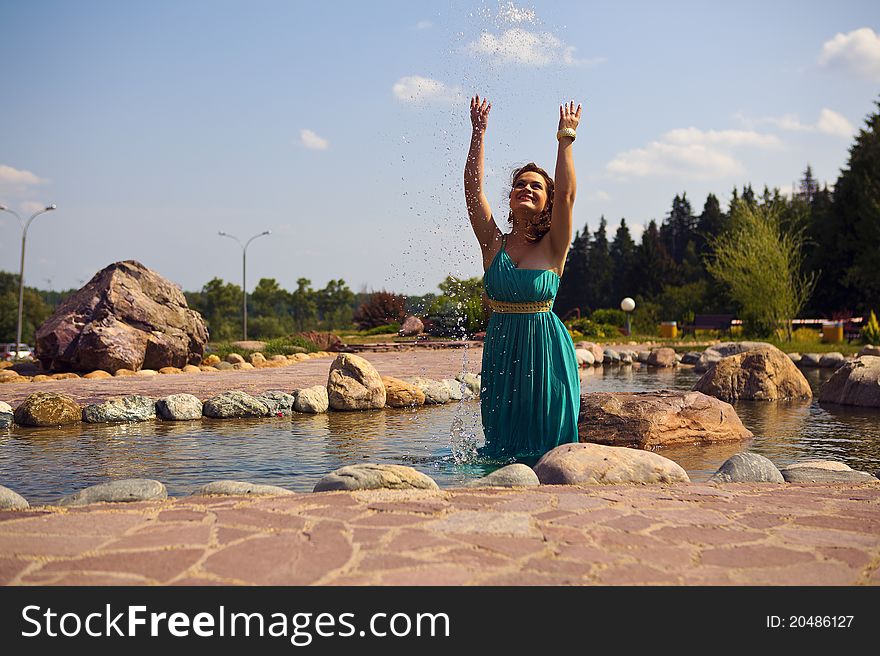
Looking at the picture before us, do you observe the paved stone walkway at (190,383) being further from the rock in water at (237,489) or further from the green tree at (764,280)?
the green tree at (764,280)

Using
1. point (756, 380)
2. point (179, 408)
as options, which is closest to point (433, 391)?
point (179, 408)

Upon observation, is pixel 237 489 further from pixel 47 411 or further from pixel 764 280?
pixel 764 280

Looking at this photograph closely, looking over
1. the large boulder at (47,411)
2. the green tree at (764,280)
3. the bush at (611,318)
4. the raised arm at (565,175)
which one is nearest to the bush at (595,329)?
the bush at (611,318)

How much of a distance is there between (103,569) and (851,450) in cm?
656

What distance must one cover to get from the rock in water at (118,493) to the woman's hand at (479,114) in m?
3.37

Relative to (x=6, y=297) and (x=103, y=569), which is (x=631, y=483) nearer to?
(x=103, y=569)

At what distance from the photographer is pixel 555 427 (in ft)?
18.4

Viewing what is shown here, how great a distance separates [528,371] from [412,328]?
26954 millimetres

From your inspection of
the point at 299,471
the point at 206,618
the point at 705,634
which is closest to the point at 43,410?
the point at 299,471

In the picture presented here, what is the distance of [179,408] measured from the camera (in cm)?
879

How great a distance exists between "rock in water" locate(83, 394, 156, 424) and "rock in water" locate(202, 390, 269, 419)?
627 mm

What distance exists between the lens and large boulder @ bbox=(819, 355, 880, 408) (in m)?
10.4

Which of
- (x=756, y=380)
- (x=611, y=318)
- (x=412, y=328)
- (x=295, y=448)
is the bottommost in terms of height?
(x=295, y=448)

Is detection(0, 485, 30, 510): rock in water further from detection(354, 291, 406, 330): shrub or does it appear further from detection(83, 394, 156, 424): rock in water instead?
detection(354, 291, 406, 330): shrub
